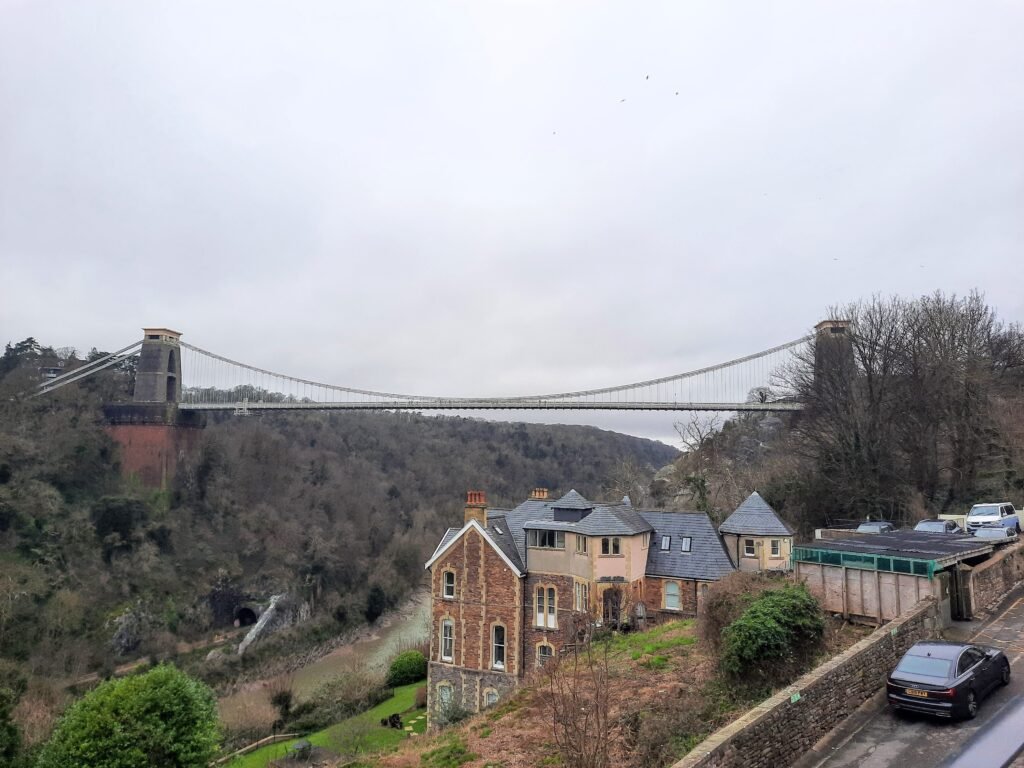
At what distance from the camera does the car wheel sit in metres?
10.3

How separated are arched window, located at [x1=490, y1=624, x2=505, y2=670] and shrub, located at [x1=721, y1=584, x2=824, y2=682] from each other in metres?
14.2

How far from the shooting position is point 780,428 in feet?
169

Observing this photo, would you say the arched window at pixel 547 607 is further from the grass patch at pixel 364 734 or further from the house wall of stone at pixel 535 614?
the grass patch at pixel 364 734

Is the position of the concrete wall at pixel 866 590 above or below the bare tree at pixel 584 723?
above

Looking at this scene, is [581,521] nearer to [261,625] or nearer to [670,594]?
[670,594]

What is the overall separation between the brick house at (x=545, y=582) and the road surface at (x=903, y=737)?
43.0 feet

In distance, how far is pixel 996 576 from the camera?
17000mm

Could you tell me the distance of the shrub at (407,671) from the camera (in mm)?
32062

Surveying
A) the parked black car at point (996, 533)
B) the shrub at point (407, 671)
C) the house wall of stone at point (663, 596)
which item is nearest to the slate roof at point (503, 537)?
the house wall of stone at point (663, 596)

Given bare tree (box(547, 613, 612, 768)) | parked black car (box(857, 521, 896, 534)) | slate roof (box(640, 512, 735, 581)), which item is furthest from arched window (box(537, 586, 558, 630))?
parked black car (box(857, 521, 896, 534))

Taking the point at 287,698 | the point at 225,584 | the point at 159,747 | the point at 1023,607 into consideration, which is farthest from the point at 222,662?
the point at 1023,607

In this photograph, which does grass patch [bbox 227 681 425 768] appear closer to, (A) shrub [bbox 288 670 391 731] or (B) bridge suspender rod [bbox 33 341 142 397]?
(A) shrub [bbox 288 670 391 731]

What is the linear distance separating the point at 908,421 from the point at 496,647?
23.7 meters

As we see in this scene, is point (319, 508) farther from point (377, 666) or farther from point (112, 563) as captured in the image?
point (377, 666)
